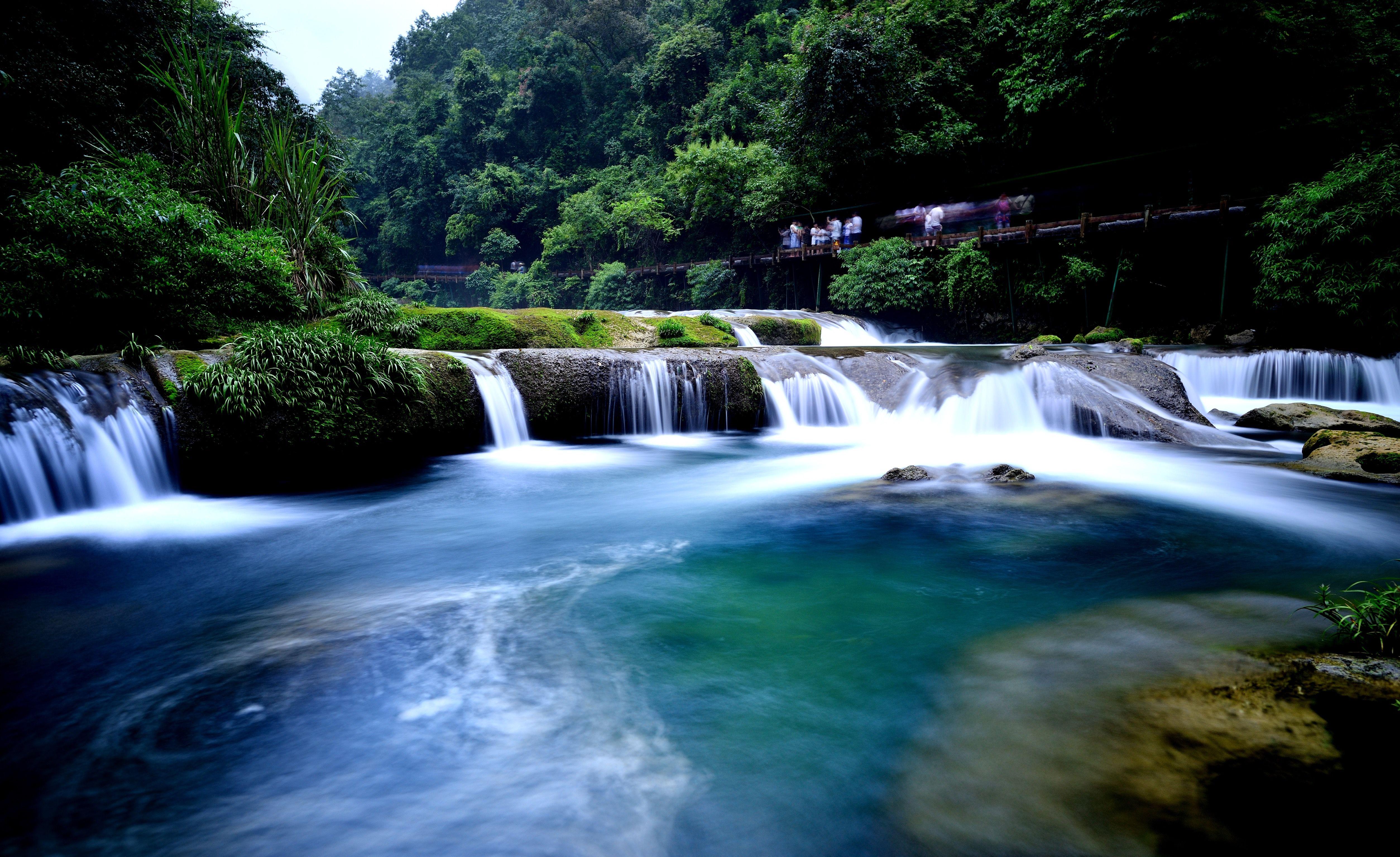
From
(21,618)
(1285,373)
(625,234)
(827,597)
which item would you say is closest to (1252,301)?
(1285,373)

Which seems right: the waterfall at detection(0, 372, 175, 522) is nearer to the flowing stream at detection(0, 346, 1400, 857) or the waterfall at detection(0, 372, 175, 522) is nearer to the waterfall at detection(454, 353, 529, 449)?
the flowing stream at detection(0, 346, 1400, 857)

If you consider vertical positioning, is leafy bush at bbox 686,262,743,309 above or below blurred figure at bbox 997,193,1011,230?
below

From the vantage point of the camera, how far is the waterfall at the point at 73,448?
203 inches

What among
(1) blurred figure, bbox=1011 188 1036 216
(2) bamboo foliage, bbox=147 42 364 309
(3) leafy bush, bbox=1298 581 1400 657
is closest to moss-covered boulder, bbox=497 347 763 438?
(2) bamboo foliage, bbox=147 42 364 309

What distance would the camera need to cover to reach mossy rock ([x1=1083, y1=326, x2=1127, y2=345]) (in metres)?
14.2

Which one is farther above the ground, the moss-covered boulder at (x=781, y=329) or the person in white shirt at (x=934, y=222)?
the person in white shirt at (x=934, y=222)

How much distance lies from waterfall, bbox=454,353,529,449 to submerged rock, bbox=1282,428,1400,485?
889cm

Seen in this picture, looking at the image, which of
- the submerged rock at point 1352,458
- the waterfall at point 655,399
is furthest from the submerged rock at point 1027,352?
the waterfall at point 655,399

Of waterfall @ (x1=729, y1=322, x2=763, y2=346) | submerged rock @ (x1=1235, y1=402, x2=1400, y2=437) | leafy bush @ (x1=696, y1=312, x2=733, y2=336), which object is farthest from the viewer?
waterfall @ (x1=729, y1=322, x2=763, y2=346)

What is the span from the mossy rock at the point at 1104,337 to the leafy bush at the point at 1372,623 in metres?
12.7

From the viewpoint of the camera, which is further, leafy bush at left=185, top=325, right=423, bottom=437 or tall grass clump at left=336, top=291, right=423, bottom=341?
tall grass clump at left=336, top=291, right=423, bottom=341

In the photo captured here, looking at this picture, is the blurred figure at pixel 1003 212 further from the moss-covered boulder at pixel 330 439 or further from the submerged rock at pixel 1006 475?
the moss-covered boulder at pixel 330 439

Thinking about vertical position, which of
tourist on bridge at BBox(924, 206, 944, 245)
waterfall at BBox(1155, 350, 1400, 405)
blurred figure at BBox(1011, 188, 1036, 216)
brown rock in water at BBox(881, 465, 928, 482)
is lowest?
brown rock in water at BBox(881, 465, 928, 482)

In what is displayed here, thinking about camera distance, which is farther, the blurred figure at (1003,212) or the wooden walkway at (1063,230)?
the blurred figure at (1003,212)
